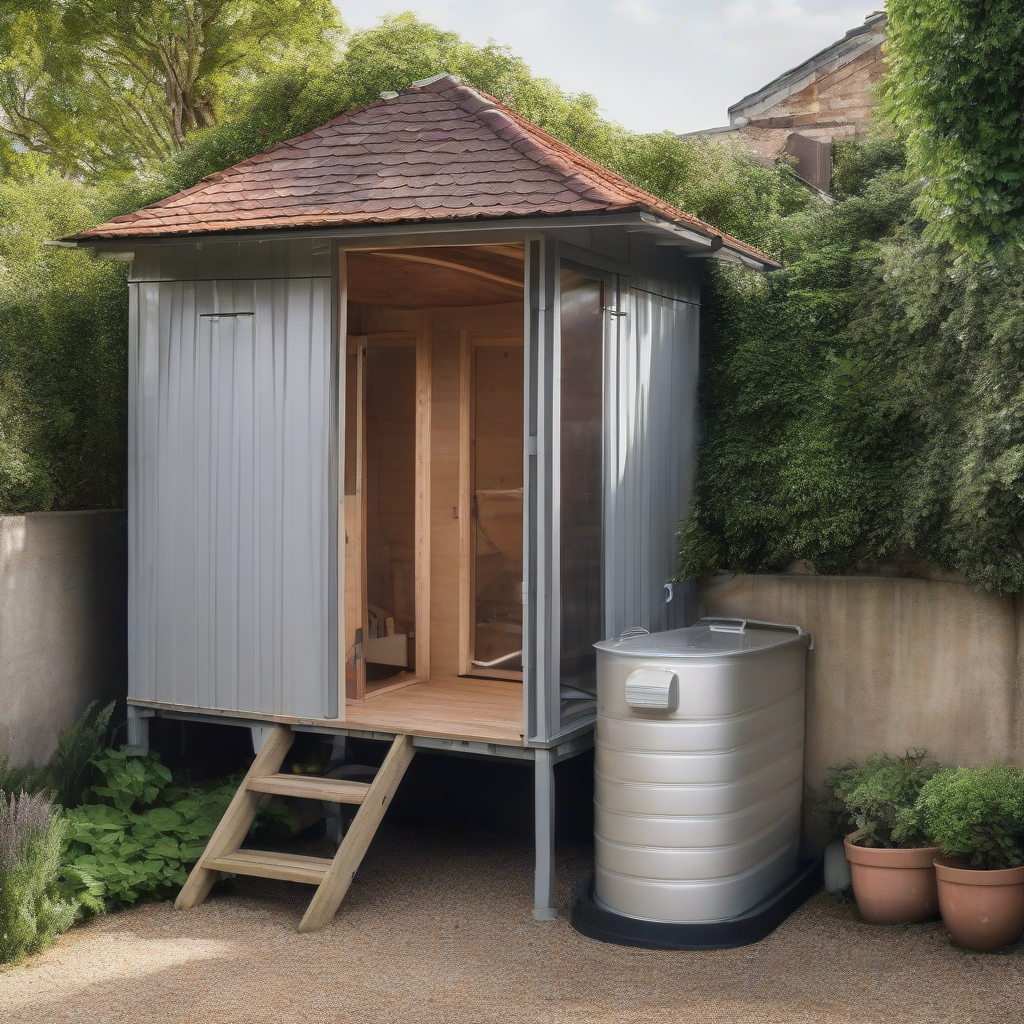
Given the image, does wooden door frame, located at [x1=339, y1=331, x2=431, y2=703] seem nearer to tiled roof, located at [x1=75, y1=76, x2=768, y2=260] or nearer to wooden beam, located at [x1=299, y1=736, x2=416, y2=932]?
tiled roof, located at [x1=75, y1=76, x2=768, y2=260]

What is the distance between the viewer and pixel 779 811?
631 cm

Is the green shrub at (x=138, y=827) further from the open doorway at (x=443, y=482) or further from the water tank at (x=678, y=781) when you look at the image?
A: the water tank at (x=678, y=781)

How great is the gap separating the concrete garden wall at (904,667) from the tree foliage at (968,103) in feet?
7.71

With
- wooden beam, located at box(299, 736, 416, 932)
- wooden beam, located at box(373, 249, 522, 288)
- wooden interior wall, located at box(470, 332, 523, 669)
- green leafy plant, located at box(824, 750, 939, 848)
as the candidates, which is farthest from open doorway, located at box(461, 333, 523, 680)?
green leafy plant, located at box(824, 750, 939, 848)

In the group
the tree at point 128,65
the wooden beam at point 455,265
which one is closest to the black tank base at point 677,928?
the wooden beam at point 455,265

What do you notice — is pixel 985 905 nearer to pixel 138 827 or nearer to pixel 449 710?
pixel 449 710

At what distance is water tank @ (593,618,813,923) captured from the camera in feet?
18.6

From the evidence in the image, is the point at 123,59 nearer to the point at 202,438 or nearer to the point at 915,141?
the point at 202,438

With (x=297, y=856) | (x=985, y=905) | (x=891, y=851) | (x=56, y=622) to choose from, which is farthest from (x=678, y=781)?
(x=56, y=622)

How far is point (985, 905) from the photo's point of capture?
17.6 feet

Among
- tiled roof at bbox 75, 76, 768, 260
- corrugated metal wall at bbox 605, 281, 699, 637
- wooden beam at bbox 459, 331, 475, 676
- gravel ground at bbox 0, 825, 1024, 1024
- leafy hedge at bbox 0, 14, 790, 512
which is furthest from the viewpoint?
wooden beam at bbox 459, 331, 475, 676

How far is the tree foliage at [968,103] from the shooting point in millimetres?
4566

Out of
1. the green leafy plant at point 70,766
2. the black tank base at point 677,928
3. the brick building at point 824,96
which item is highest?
the brick building at point 824,96

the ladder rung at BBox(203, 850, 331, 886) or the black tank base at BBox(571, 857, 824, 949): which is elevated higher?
the ladder rung at BBox(203, 850, 331, 886)
